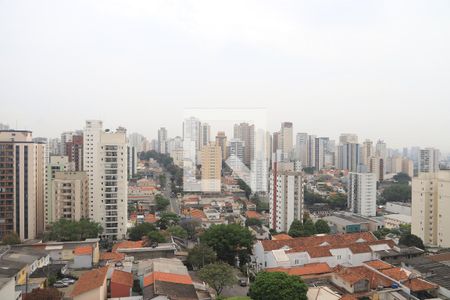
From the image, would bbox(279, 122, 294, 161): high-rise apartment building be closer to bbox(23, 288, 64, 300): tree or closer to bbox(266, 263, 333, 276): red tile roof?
bbox(266, 263, 333, 276): red tile roof

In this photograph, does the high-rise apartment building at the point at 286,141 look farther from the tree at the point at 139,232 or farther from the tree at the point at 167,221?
the tree at the point at 139,232

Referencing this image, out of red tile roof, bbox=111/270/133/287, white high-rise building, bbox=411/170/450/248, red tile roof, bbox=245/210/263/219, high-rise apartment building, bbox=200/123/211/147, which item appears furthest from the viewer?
red tile roof, bbox=245/210/263/219

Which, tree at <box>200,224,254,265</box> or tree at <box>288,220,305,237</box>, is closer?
tree at <box>200,224,254,265</box>

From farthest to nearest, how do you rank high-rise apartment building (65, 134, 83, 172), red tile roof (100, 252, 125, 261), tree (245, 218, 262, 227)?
high-rise apartment building (65, 134, 83, 172) → tree (245, 218, 262, 227) → red tile roof (100, 252, 125, 261)

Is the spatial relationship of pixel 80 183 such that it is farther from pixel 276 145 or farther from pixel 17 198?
pixel 276 145

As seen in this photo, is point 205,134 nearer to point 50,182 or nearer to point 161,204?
point 161,204

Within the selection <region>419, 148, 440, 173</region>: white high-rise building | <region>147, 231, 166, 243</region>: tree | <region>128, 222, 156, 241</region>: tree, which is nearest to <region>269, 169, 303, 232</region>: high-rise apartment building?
<region>128, 222, 156, 241</region>: tree

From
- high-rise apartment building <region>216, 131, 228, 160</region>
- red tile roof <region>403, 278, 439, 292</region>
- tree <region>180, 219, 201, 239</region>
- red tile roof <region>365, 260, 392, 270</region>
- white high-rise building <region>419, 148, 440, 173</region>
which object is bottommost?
tree <region>180, 219, 201, 239</region>
